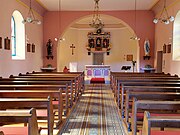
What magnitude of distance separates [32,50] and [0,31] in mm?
3619

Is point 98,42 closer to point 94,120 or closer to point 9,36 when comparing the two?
point 9,36

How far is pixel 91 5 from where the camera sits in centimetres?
1160

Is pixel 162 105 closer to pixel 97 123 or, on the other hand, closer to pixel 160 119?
pixel 160 119

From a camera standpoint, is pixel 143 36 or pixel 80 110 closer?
pixel 80 110

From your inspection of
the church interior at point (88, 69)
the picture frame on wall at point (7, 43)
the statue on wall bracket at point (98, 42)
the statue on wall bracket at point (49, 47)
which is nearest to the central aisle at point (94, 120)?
the church interior at point (88, 69)

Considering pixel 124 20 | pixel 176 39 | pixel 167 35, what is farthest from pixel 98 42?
pixel 176 39

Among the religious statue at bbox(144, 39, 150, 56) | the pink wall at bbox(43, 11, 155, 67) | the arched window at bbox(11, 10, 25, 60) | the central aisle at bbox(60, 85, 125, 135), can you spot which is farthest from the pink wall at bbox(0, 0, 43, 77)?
the religious statue at bbox(144, 39, 150, 56)

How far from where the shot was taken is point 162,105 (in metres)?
2.78

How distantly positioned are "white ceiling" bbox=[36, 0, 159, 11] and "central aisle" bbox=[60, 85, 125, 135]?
230 inches

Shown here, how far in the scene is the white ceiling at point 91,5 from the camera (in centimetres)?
1080

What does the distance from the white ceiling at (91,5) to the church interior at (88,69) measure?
0.05 meters

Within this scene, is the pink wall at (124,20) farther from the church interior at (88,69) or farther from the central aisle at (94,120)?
the central aisle at (94,120)

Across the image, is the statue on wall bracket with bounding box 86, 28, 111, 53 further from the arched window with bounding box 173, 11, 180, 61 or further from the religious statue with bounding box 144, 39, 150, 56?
the arched window with bounding box 173, 11, 180, 61

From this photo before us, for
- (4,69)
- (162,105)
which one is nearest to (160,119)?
(162,105)
